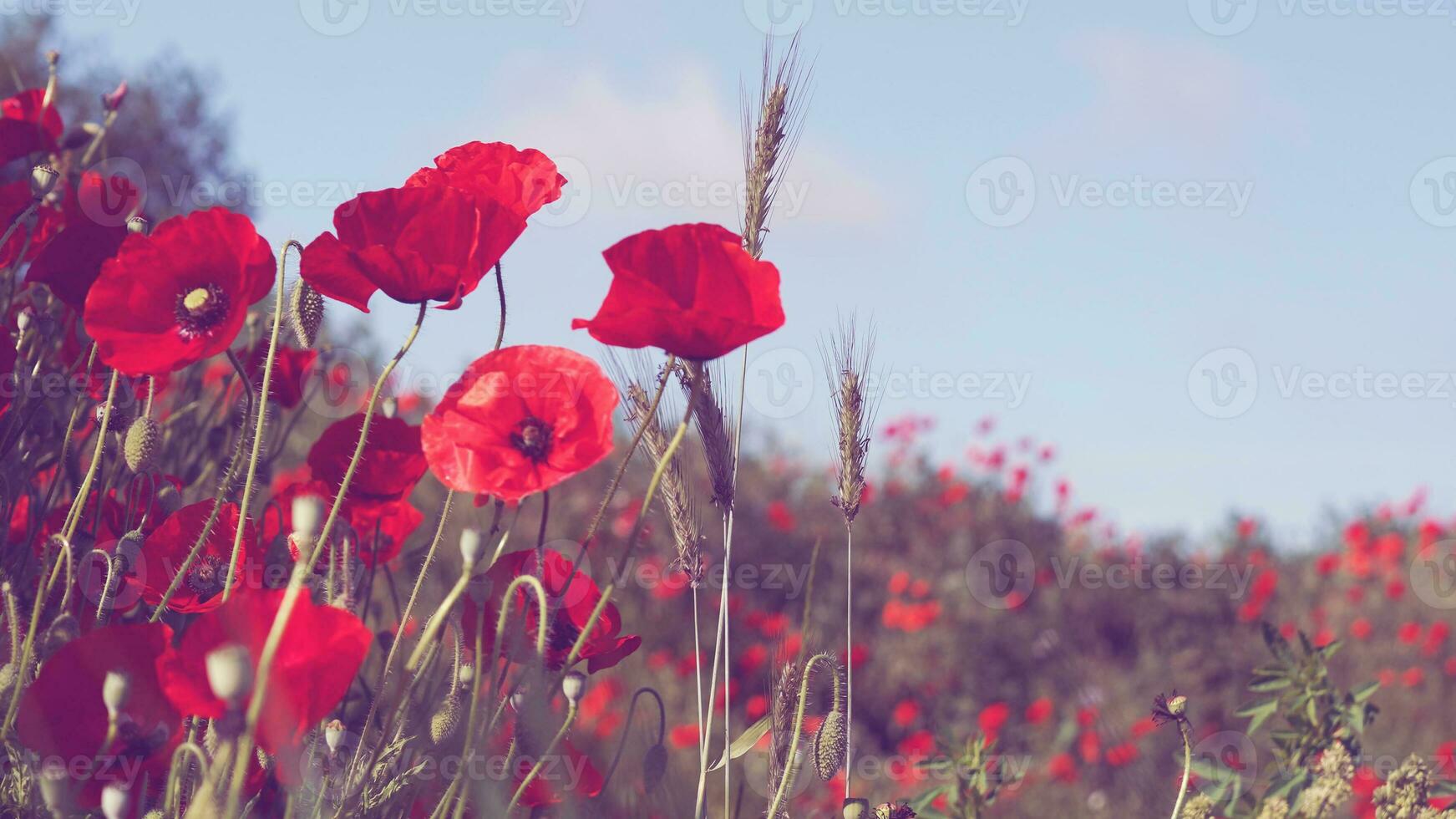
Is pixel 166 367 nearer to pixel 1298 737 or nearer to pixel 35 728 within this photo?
pixel 35 728

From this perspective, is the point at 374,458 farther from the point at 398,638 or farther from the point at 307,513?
the point at 307,513

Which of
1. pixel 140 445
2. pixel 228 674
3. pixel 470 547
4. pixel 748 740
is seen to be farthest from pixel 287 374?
pixel 228 674

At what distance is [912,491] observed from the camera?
301 inches

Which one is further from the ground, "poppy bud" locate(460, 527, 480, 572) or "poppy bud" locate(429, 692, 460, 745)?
"poppy bud" locate(460, 527, 480, 572)

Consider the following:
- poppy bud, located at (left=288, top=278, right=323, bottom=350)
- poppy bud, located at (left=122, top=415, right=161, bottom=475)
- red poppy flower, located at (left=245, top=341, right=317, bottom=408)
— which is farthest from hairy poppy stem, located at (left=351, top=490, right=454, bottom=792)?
red poppy flower, located at (left=245, top=341, right=317, bottom=408)

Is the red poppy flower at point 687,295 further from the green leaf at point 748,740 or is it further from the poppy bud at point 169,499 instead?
the poppy bud at point 169,499

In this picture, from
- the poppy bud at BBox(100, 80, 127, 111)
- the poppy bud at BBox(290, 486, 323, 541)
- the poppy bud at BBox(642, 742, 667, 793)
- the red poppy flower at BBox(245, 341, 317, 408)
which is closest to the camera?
the poppy bud at BBox(290, 486, 323, 541)

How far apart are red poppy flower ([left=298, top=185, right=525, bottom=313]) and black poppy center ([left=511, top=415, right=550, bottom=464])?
0.17 metres

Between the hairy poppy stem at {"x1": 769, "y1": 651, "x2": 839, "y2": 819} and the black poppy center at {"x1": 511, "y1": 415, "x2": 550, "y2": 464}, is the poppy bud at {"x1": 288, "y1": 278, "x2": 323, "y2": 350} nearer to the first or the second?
the black poppy center at {"x1": 511, "y1": 415, "x2": 550, "y2": 464}

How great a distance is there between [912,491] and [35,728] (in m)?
6.87

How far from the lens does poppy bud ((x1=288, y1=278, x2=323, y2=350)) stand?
128 centimetres

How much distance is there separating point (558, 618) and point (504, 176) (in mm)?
513

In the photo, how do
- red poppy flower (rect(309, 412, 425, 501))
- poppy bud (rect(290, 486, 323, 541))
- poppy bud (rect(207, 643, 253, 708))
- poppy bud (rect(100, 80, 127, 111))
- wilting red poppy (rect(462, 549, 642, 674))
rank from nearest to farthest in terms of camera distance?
poppy bud (rect(207, 643, 253, 708))
poppy bud (rect(290, 486, 323, 541))
wilting red poppy (rect(462, 549, 642, 674))
red poppy flower (rect(309, 412, 425, 501))
poppy bud (rect(100, 80, 127, 111))

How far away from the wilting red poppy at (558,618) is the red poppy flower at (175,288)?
380 millimetres
